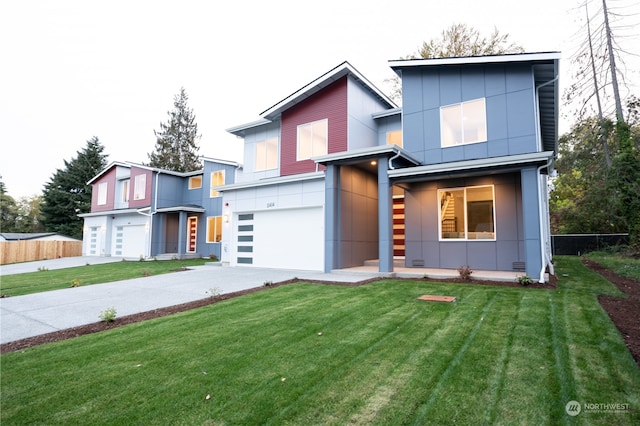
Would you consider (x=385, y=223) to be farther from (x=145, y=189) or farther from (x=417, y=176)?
(x=145, y=189)

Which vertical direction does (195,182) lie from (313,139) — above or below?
below

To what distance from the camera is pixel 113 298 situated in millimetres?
7379

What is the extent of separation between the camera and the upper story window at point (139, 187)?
21641mm

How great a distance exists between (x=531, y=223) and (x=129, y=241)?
2265cm

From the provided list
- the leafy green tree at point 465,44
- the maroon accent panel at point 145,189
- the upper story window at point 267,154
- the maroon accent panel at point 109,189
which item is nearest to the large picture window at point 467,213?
the upper story window at point 267,154

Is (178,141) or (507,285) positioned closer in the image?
(507,285)

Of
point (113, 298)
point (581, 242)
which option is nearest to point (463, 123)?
point (113, 298)

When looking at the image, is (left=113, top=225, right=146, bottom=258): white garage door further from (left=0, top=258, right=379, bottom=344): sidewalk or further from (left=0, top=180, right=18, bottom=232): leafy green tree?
(left=0, top=180, right=18, bottom=232): leafy green tree

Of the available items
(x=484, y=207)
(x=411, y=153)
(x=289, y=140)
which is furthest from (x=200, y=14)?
(x=484, y=207)

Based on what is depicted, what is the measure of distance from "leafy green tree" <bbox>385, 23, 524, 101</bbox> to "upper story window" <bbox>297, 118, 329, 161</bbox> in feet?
Result: 37.9

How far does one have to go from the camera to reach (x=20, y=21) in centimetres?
1162

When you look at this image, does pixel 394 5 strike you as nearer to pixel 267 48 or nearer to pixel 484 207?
pixel 267 48

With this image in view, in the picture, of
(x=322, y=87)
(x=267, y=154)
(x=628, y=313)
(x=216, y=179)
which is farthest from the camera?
(x=216, y=179)

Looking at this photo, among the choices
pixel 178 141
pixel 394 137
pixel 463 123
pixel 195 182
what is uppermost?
pixel 178 141
